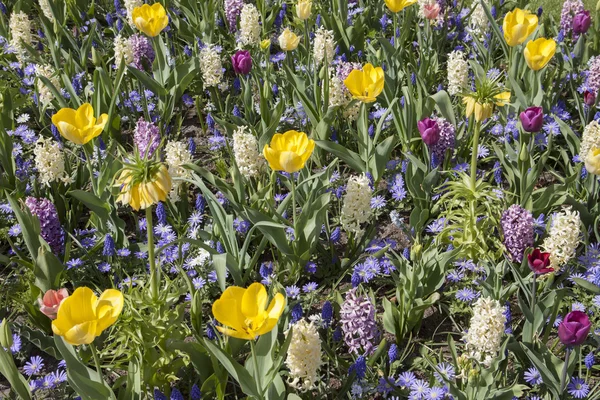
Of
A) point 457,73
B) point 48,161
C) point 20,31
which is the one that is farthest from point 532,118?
point 20,31

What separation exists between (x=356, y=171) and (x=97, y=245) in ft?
4.19

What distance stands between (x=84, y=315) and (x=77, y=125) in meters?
1.08

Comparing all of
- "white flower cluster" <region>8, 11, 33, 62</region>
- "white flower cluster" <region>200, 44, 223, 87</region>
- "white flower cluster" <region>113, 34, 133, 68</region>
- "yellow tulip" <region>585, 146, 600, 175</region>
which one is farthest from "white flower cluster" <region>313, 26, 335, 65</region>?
"white flower cluster" <region>8, 11, 33, 62</region>

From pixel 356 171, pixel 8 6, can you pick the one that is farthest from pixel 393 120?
pixel 8 6

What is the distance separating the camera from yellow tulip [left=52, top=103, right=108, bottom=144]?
2.99 metres

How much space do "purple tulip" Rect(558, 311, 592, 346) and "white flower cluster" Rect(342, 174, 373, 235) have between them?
1.00 meters

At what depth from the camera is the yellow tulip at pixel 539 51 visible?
11.3ft

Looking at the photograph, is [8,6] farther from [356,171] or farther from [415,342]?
[415,342]

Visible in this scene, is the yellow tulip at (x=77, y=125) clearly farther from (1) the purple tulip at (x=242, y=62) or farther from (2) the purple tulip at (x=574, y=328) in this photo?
(2) the purple tulip at (x=574, y=328)

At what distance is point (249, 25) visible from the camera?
4.30 meters

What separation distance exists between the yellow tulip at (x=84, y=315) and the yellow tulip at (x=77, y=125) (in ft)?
3.07

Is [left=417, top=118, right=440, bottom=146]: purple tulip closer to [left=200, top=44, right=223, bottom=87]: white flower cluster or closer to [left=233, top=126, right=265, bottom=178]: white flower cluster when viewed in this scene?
[left=233, top=126, right=265, bottom=178]: white flower cluster

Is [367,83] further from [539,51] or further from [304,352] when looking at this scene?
[304,352]

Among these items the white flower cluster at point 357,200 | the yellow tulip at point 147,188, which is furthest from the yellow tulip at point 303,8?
the yellow tulip at point 147,188
